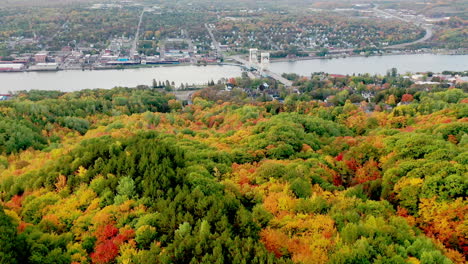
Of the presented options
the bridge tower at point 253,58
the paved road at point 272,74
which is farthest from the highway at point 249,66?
the bridge tower at point 253,58

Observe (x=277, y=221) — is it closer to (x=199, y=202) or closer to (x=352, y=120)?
(x=199, y=202)

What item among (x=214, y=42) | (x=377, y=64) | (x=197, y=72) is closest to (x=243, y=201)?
(x=197, y=72)

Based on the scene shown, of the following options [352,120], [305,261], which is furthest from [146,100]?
[305,261]

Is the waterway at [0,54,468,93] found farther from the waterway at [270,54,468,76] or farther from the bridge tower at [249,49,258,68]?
the bridge tower at [249,49,258,68]

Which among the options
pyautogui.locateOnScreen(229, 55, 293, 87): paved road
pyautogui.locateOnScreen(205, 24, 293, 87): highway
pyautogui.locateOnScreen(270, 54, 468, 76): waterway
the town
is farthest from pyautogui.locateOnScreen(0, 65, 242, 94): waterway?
pyautogui.locateOnScreen(270, 54, 468, 76): waterway

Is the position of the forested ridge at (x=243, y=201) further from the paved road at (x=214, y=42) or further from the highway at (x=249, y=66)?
the paved road at (x=214, y=42)
